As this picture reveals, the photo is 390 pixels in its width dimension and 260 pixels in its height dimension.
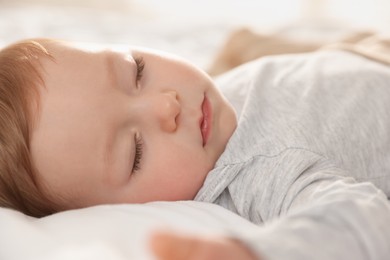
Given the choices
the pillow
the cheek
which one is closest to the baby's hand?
the pillow

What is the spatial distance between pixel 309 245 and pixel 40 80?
535mm

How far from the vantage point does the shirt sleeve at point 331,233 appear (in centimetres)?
62

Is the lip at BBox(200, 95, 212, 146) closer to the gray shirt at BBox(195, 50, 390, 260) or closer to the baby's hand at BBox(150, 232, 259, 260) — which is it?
the gray shirt at BBox(195, 50, 390, 260)

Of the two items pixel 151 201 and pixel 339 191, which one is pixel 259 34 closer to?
pixel 151 201

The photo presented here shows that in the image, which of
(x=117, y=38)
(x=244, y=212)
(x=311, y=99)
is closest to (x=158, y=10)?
(x=117, y=38)

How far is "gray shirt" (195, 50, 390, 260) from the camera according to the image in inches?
25.8

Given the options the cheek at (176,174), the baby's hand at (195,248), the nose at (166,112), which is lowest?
the cheek at (176,174)

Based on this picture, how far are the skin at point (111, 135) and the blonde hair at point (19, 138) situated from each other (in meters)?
0.01

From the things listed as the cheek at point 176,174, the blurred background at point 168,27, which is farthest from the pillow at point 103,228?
the blurred background at point 168,27

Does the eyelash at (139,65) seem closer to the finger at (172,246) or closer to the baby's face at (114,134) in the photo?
the baby's face at (114,134)

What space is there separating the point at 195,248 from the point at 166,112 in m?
0.43

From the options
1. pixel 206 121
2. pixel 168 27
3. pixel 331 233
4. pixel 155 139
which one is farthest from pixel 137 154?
pixel 168 27

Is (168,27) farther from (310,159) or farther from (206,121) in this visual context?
(310,159)

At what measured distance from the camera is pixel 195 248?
23.2 inches
